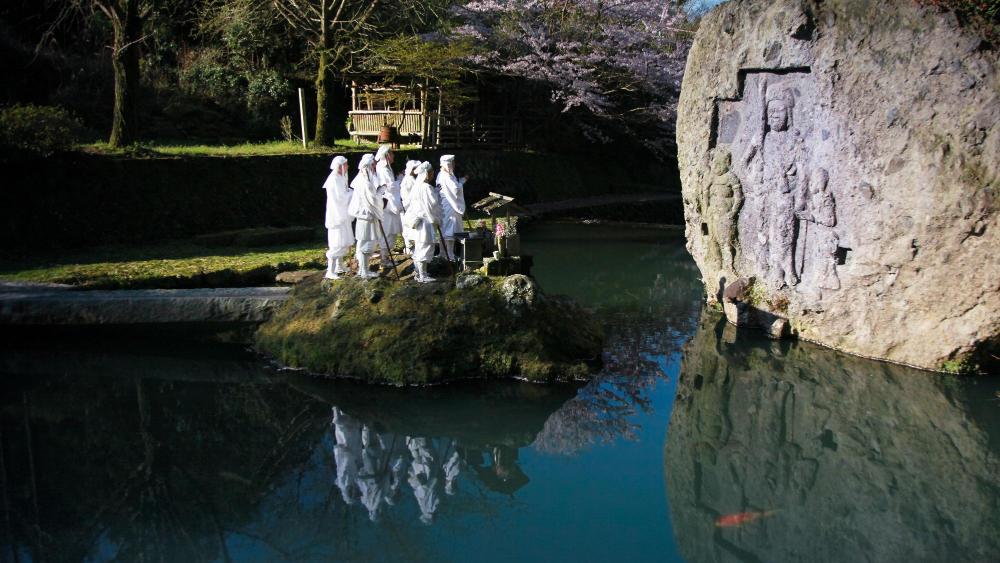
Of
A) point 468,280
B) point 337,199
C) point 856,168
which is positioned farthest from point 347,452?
point 856,168

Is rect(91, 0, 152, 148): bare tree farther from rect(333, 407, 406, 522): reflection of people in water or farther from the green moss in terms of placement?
the green moss

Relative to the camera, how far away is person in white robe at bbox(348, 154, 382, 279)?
12.4 metres

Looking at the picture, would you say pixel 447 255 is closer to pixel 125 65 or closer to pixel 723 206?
pixel 723 206

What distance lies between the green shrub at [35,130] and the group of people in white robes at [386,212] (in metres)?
7.84

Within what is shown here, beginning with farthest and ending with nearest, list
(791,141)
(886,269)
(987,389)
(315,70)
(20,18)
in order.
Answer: (315,70)
(20,18)
(791,141)
(886,269)
(987,389)

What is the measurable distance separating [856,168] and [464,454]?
690 centimetres

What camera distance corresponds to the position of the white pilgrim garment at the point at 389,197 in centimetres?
1323

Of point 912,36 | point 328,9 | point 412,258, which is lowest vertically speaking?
point 412,258

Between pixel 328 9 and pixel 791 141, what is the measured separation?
15964mm

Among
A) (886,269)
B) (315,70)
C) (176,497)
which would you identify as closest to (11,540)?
(176,497)

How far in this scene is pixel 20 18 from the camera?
1062 inches

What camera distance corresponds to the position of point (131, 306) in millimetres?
12727

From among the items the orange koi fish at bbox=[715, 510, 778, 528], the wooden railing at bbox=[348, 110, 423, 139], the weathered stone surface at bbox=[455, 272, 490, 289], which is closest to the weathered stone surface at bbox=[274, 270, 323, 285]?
the weathered stone surface at bbox=[455, 272, 490, 289]

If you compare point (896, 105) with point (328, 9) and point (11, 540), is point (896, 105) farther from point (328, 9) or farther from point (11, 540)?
point (328, 9)
